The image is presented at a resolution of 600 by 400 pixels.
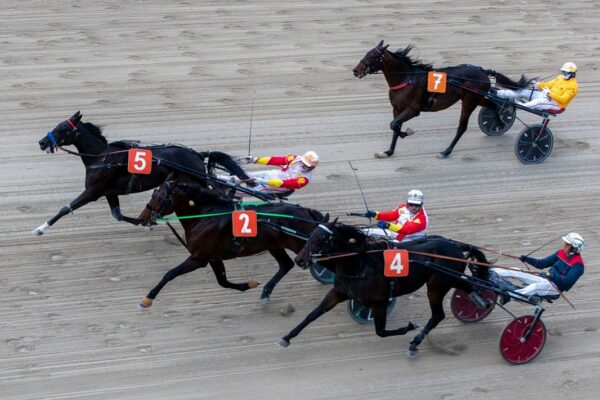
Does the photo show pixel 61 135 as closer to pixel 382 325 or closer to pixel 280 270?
pixel 280 270

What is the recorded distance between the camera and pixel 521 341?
8.20 metres

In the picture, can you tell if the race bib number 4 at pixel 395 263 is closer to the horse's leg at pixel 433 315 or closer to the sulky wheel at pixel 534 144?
the horse's leg at pixel 433 315

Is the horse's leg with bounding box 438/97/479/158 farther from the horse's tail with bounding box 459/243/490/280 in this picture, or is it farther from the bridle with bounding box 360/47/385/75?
the horse's tail with bounding box 459/243/490/280

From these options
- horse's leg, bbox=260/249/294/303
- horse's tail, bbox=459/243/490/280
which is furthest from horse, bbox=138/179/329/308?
horse's tail, bbox=459/243/490/280

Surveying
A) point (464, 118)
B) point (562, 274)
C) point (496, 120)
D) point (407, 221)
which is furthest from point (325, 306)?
point (496, 120)

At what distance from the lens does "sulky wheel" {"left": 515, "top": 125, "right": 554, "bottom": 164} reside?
11766 millimetres

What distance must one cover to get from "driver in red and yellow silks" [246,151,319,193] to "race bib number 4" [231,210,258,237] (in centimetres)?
113

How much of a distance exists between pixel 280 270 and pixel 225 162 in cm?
144

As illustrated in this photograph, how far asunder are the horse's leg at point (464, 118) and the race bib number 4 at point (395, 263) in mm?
4314

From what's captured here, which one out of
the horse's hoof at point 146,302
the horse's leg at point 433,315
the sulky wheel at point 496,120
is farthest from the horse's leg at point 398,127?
the horse's hoof at point 146,302

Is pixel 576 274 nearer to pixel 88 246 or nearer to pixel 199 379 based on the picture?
pixel 199 379

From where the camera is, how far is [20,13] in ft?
52.2

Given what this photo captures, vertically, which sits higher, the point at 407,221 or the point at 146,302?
the point at 407,221

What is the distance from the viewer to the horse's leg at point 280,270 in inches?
357
